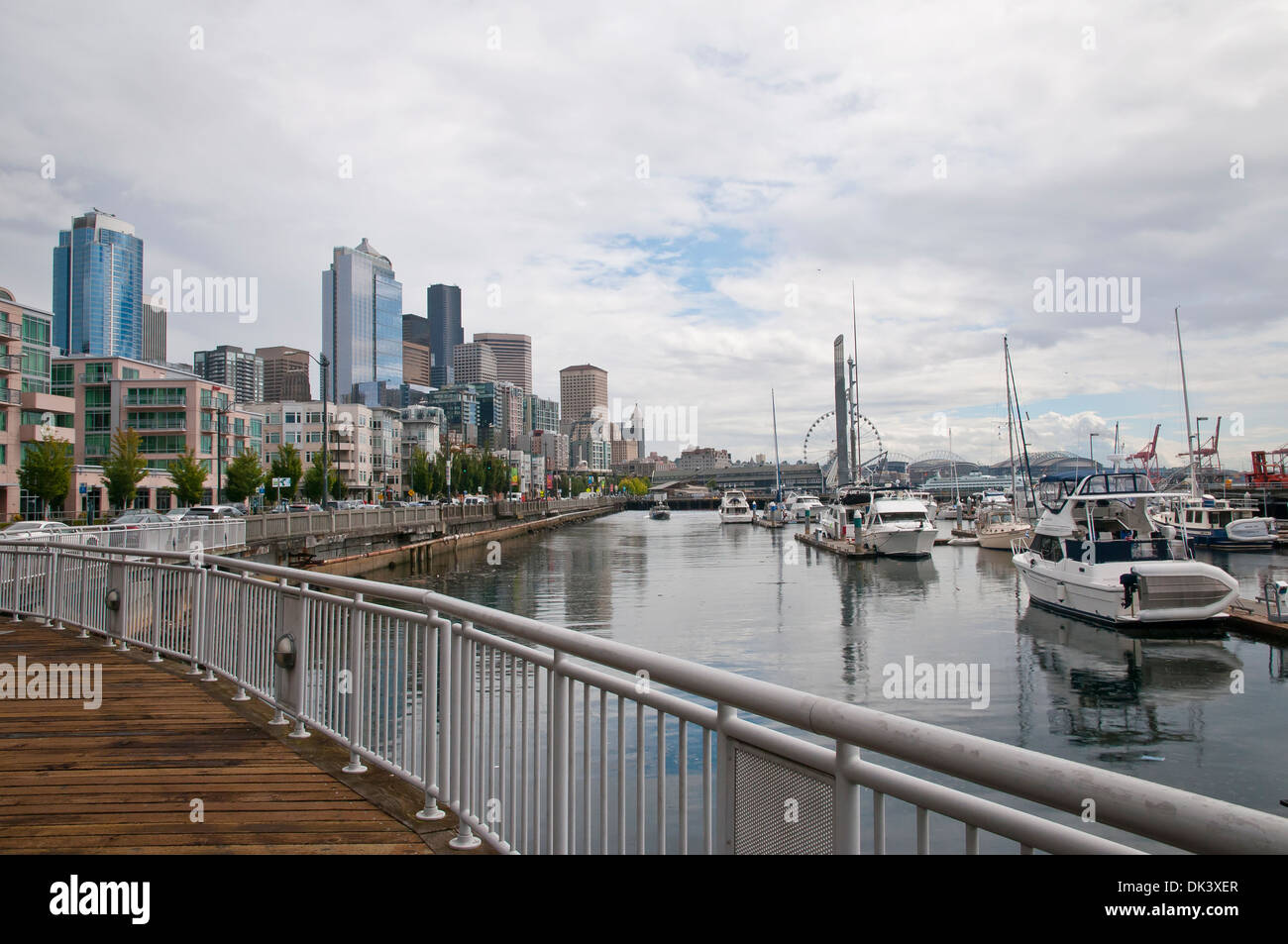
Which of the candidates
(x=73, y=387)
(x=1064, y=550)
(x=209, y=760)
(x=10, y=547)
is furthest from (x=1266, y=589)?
(x=73, y=387)

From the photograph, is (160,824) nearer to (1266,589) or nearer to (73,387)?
(1266,589)

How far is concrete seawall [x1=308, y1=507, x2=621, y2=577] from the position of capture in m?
40.9

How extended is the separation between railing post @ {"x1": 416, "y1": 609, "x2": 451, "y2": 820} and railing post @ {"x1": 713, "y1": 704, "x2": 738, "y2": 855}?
7.80ft

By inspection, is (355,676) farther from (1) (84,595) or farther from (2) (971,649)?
(2) (971,649)

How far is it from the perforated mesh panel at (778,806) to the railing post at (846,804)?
6 cm

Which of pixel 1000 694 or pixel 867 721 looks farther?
pixel 1000 694

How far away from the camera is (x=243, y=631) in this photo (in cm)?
786

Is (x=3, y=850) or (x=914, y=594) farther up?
(x=3, y=850)

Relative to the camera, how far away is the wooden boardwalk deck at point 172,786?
15.1 ft

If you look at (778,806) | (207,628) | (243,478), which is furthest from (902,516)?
(243,478)

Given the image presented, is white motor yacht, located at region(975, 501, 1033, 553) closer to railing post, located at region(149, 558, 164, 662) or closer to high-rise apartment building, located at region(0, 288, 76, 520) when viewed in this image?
railing post, located at region(149, 558, 164, 662)
